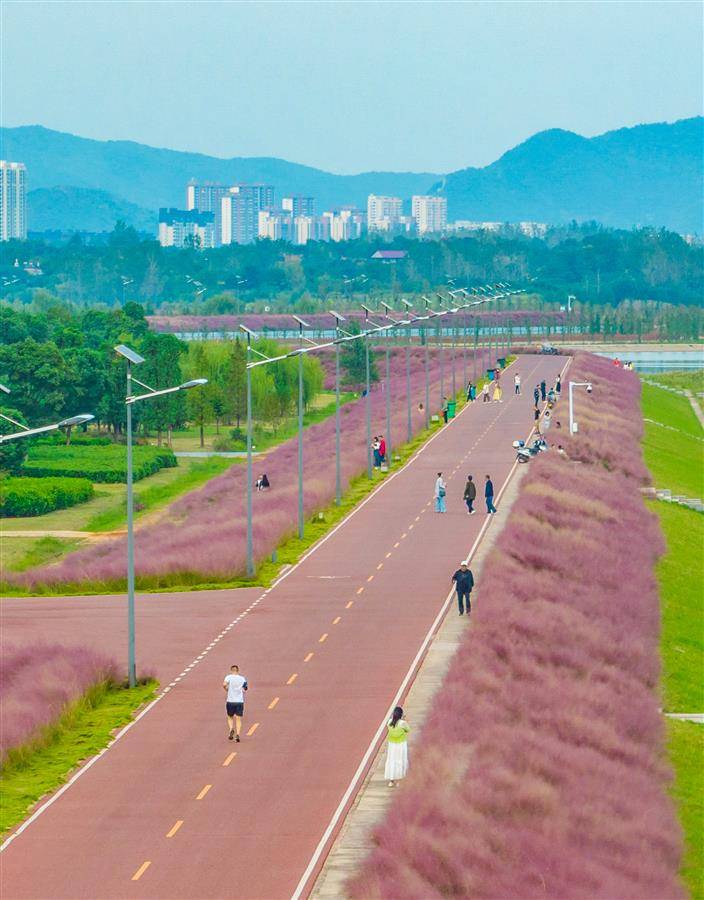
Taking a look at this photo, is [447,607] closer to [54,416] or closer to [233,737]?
[233,737]

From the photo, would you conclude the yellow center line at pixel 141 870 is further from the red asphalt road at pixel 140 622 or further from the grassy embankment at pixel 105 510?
the grassy embankment at pixel 105 510

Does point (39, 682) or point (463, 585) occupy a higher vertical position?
point (463, 585)

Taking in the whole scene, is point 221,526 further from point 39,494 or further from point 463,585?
point 39,494

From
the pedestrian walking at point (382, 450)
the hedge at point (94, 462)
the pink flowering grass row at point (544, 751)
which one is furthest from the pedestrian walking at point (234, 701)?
the hedge at point (94, 462)

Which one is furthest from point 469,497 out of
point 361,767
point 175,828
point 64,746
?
point 175,828

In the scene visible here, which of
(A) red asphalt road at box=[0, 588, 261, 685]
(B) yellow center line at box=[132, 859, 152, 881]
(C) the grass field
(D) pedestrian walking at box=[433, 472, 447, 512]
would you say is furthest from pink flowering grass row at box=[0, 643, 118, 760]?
(D) pedestrian walking at box=[433, 472, 447, 512]

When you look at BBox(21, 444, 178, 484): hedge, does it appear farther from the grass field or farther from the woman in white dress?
the woman in white dress
